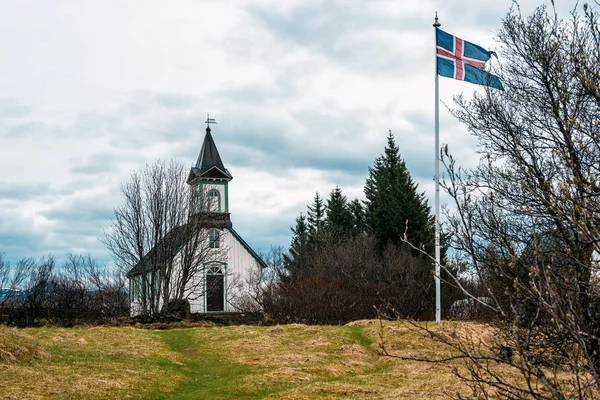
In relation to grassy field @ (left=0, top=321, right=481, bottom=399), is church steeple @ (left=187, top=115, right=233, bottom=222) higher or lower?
higher

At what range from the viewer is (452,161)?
5.46 m

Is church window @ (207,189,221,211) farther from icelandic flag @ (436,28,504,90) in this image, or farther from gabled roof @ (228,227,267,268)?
icelandic flag @ (436,28,504,90)

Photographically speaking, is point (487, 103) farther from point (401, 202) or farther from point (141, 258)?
point (401, 202)

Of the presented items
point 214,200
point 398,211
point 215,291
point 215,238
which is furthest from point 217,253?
point 398,211

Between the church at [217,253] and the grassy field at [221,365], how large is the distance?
564 inches

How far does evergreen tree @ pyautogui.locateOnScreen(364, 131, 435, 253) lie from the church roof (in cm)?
1108

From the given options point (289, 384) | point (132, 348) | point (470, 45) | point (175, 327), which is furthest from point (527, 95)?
point (175, 327)

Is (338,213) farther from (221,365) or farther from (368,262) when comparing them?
(221,365)

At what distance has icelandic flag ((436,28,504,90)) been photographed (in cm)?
2078

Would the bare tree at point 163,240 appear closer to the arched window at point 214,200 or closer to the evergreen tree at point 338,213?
the arched window at point 214,200

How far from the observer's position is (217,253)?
39.1m

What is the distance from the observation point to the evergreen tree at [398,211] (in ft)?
144

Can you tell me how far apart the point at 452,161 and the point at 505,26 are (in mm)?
14117

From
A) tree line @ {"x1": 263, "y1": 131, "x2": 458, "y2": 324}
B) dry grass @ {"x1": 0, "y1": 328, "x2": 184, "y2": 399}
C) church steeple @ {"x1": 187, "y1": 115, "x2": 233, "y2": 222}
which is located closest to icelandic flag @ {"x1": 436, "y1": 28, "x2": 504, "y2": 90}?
tree line @ {"x1": 263, "y1": 131, "x2": 458, "y2": 324}
